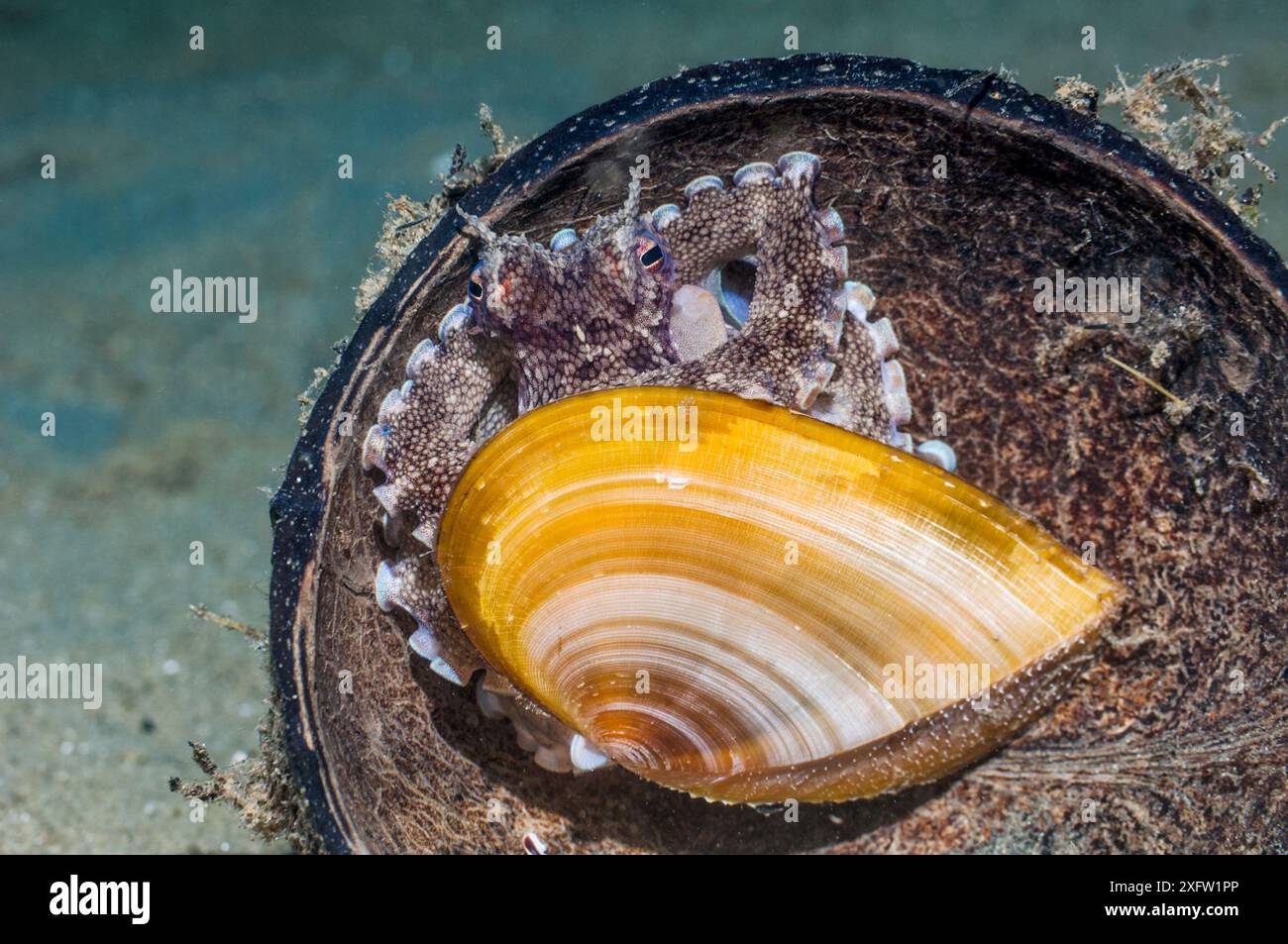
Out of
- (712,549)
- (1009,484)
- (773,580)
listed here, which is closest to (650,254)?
(712,549)

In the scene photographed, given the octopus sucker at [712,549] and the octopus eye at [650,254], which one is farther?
the octopus eye at [650,254]

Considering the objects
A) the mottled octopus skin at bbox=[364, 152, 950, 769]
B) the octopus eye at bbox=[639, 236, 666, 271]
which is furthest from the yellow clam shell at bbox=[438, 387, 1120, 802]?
the octopus eye at bbox=[639, 236, 666, 271]

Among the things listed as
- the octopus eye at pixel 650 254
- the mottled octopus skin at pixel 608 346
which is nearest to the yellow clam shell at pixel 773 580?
the mottled octopus skin at pixel 608 346

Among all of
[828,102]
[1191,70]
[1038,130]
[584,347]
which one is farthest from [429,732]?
[1191,70]

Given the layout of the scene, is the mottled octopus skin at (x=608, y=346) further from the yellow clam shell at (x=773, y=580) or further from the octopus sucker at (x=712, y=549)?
the yellow clam shell at (x=773, y=580)

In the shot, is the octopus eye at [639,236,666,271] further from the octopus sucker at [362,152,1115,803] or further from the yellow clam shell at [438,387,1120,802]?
the yellow clam shell at [438,387,1120,802]

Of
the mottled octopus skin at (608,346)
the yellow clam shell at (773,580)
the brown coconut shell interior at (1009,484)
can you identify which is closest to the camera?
the yellow clam shell at (773,580)

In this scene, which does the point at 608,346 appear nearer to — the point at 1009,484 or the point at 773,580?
the point at 773,580

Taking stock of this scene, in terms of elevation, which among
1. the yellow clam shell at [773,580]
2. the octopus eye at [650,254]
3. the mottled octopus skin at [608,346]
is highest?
the octopus eye at [650,254]
